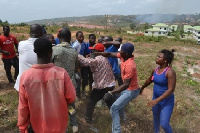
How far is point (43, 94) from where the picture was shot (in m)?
2.15

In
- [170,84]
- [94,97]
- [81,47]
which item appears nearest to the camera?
[170,84]

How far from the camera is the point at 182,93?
255 inches

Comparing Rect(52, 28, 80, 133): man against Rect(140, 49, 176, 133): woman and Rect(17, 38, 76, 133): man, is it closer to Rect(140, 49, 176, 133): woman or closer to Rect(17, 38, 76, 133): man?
Rect(17, 38, 76, 133): man

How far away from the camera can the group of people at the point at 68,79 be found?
214 centimetres

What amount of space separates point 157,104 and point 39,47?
Result: 2.25 metres

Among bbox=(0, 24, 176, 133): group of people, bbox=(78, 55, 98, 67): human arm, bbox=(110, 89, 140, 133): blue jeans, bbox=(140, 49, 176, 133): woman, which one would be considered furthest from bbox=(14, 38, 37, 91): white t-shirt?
bbox=(140, 49, 176, 133): woman

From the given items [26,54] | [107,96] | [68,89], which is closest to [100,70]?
[107,96]

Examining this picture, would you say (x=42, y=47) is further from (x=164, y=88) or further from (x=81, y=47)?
(x=81, y=47)

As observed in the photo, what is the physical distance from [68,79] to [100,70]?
1.48 m

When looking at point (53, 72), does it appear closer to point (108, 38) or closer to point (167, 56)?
point (167, 56)

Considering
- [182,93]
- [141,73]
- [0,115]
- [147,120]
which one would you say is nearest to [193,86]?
[182,93]

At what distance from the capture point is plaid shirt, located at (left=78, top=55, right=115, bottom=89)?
361 centimetres

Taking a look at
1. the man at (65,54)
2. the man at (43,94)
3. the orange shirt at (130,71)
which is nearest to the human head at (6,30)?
the man at (65,54)

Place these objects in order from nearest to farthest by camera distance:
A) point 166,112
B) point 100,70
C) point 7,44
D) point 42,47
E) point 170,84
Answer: point 42,47 → point 170,84 → point 166,112 → point 100,70 → point 7,44
